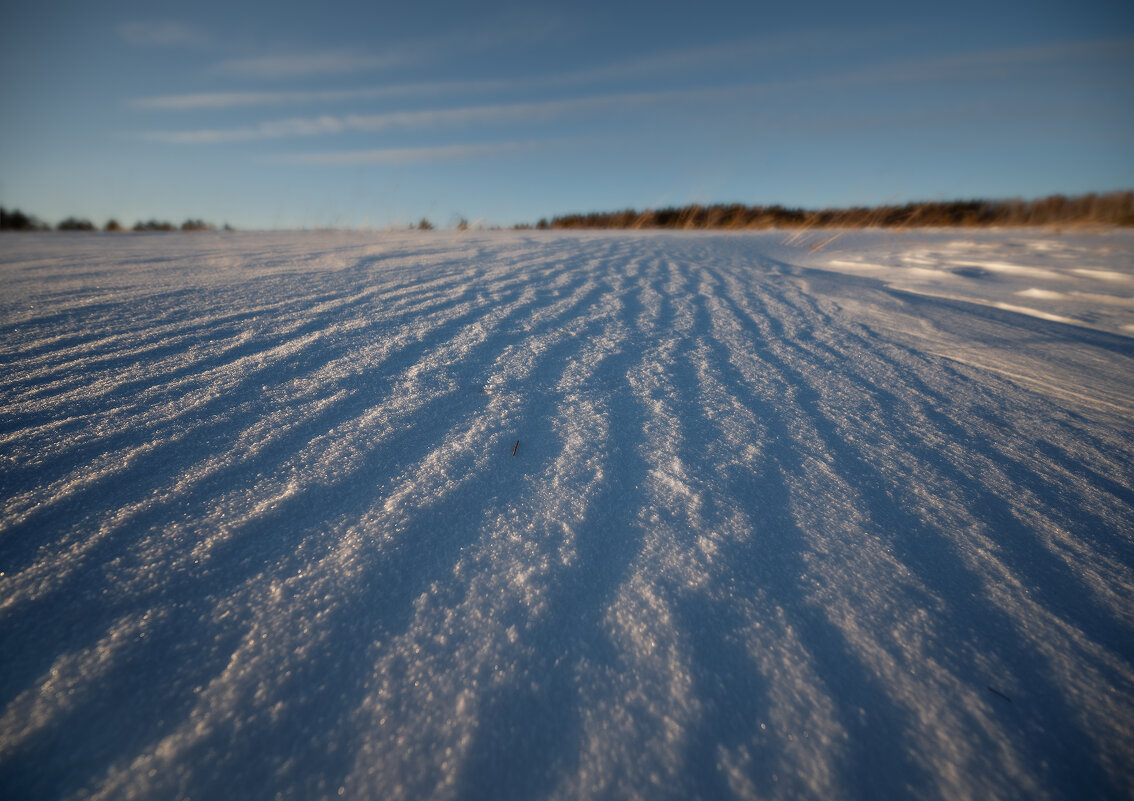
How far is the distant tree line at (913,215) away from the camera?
20.6 ft

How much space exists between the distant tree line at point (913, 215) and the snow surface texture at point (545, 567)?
6260 mm

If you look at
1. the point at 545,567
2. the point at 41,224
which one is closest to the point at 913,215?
the point at 545,567

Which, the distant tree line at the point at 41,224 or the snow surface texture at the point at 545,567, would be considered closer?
the snow surface texture at the point at 545,567

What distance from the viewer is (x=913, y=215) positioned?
6410 mm

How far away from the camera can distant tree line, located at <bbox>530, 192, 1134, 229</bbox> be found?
247 inches

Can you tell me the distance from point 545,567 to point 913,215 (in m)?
7.90

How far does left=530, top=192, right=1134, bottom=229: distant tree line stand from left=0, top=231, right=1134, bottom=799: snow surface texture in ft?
20.5

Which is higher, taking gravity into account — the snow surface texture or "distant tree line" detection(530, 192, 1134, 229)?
"distant tree line" detection(530, 192, 1134, 229)

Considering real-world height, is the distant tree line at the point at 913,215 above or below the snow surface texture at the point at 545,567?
above

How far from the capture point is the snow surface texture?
54cm

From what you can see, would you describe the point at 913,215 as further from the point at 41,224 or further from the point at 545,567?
the point at 41,224

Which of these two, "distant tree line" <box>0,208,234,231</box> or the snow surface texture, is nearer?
the snow surface texture

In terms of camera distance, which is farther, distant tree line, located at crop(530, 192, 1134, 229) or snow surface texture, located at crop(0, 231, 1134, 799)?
distant tree line, located at crop(530, 192, 1134, 229)

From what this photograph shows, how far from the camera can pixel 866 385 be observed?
149 cm
